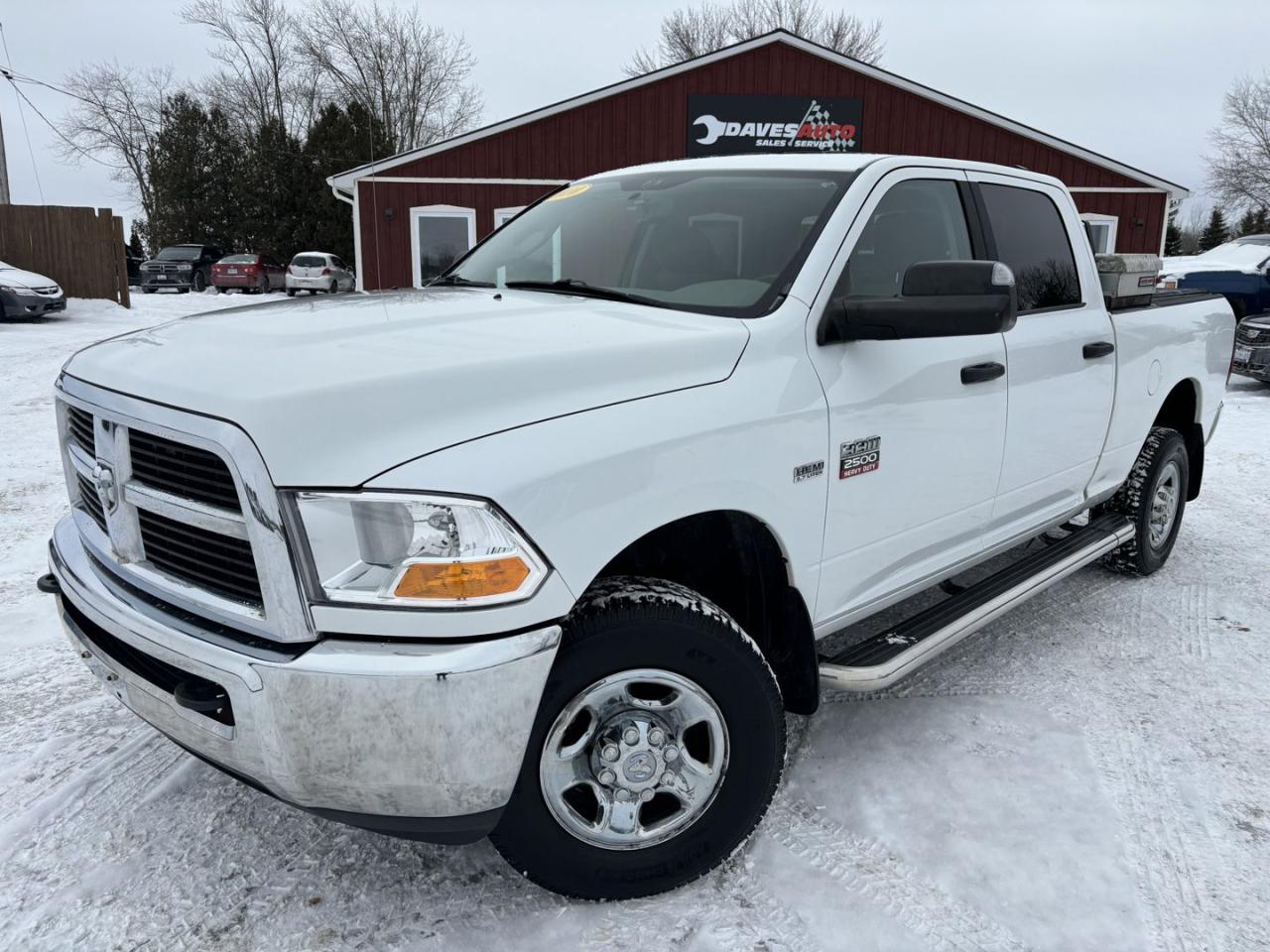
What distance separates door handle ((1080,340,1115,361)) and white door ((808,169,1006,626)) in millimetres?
743

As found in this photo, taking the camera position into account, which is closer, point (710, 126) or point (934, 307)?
point (934, 307)

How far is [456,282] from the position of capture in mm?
3639

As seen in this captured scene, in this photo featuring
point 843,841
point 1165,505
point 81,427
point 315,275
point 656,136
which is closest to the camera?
point 81,427

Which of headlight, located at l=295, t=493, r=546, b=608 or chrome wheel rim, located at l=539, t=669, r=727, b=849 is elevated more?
headlight, located at l=295, t=493, r=546, b=608

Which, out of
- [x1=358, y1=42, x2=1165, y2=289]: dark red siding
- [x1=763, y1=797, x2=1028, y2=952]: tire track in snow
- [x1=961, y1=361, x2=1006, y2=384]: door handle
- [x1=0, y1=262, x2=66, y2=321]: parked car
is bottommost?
[x1=763, y1=797, x2=1028, y2=952]: tire track in snow

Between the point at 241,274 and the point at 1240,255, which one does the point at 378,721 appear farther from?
the point at 241,274

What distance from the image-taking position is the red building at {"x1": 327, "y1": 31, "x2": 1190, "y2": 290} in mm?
20378

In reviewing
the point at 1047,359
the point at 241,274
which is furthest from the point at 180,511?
the point at 241,274

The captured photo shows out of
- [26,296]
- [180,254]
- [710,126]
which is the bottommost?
[26,296]

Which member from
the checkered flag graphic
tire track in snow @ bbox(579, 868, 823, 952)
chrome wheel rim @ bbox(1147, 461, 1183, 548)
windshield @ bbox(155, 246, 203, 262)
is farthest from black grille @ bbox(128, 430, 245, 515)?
windshield @ bbox(155, 246, 203, 262)

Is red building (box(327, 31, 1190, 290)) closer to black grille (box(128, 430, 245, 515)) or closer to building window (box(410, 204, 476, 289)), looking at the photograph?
building window (box(410, 204, 476, 289))

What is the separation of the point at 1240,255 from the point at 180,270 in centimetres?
2874

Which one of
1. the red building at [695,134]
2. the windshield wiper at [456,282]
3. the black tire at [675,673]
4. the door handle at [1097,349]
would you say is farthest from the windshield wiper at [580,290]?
the red building at [695,134]

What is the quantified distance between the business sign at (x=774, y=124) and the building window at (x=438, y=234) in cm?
525
